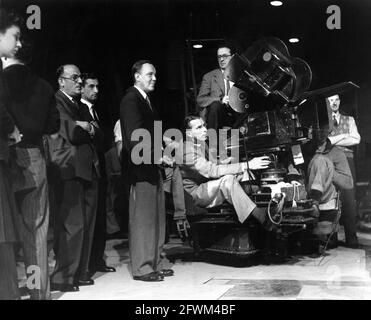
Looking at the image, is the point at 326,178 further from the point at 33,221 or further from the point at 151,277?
A: the point at 33,221

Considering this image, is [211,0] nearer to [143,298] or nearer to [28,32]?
[28,32]

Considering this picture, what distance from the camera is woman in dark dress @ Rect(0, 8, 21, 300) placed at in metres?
3.84

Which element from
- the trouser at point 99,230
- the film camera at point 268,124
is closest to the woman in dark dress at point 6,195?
the trouser at point 99,230

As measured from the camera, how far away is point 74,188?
4.82 meters

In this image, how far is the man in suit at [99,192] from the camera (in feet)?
17.5

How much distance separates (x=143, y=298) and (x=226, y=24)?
2.86 m

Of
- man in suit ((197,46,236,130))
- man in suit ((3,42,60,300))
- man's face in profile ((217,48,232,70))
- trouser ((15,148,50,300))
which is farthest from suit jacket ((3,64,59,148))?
man's face in profile ((217,48,232,70))

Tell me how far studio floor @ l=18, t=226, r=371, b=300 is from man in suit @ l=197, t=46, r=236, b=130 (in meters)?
1.45

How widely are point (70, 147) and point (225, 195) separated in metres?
1.61

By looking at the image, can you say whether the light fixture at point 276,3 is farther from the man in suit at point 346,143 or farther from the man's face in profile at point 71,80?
the man's face in profile at point 71,80

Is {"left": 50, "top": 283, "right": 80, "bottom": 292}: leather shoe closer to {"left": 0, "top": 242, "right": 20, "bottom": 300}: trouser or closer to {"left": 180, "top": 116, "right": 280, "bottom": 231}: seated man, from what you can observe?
{"left": 0, "top": 242, "right": 20, "bottom": 300}: trouser

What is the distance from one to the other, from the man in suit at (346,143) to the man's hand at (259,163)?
876mm
